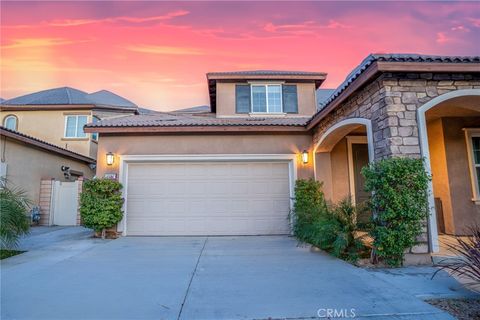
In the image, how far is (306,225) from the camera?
6.12 m

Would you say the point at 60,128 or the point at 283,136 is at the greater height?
the point at 60,128

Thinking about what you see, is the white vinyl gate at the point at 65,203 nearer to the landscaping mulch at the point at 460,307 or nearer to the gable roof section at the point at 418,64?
the gable roof section at the point at 418,64

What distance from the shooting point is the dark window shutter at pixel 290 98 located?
1141cm

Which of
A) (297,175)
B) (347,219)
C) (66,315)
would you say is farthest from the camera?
(297,175)

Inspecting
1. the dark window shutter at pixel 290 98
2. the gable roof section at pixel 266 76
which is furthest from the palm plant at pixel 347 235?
the gable roof section at pixel 266 76

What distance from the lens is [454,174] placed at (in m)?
6.64

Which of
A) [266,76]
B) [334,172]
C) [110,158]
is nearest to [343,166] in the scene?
[334,172]

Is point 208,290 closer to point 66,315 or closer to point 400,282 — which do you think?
point 66,315

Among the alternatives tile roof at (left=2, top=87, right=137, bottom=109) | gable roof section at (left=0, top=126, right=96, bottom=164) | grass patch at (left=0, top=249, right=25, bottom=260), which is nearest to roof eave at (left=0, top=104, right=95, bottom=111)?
tile roof at (left=2, top=87, right=137, bottom=109)

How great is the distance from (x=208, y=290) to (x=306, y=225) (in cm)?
328

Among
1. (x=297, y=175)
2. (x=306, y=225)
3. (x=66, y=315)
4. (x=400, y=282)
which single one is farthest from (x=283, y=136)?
(x=66, y=315)

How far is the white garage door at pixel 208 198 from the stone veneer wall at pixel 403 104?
3726 mm

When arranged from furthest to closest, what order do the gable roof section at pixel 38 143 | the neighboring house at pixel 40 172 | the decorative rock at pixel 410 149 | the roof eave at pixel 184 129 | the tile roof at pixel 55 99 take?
the tile roof at pixel 55 99
the neighboring house at pixel 40 172
the gable roof section at pixel 38 143
the roof eave at pixel 184 129
the decorative rock at pixel 410 149

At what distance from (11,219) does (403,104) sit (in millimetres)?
7953
